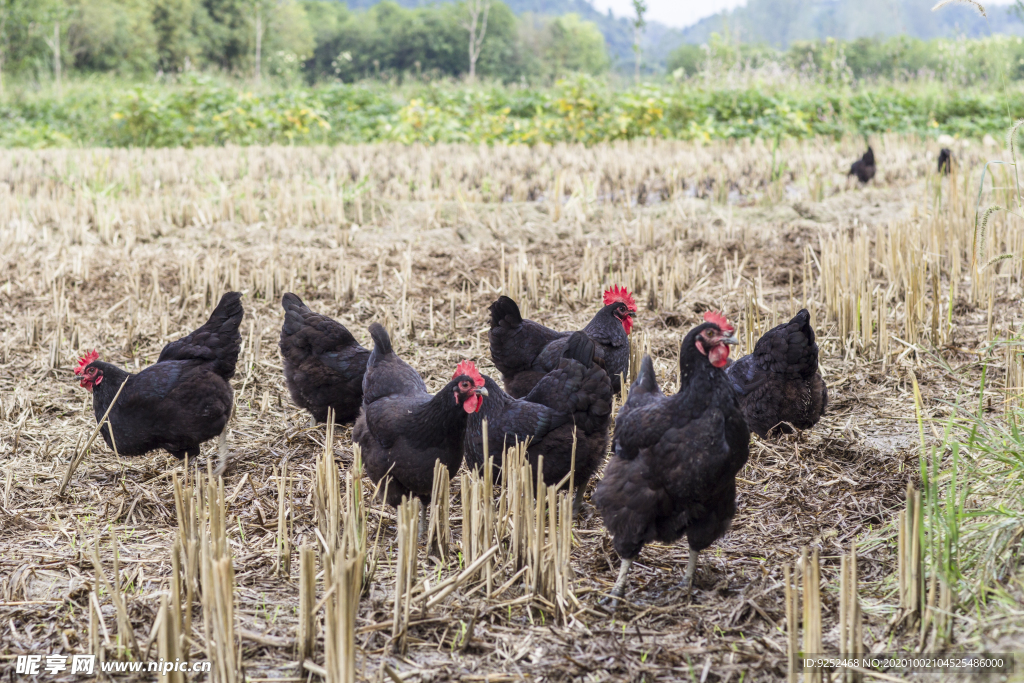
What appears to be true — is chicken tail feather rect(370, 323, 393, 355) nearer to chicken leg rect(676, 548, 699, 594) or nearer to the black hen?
the black hen

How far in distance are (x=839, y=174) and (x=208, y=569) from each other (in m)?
11.0

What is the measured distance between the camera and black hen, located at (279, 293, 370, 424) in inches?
177

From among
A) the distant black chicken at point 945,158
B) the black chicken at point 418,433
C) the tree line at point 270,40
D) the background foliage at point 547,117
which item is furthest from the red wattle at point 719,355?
the tree line at point 270,40

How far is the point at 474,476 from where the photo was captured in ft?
10.0

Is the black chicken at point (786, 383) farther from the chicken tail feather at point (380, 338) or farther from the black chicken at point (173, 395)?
the black chicken at point (173, 395)

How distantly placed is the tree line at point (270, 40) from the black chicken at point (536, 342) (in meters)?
17.6

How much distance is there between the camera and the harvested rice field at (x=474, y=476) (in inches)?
92.4

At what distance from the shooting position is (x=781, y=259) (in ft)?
23.3

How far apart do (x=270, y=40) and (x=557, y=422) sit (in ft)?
137

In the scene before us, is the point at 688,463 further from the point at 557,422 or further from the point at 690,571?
the point at 557,422

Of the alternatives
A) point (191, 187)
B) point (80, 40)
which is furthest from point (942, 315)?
point (80, 40)

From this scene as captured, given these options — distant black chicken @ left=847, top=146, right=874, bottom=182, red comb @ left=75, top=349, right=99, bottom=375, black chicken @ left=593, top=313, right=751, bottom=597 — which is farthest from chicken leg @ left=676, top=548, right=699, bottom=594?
distant black chicken @ left=847, top=146, right=874, bottom=182

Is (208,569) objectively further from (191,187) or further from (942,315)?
(191,187)

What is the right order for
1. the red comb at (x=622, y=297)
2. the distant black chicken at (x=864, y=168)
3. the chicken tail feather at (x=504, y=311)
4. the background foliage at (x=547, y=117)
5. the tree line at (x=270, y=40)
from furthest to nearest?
the tree line at (x=270, y=40) → the background foliage at (x=547, y=117) → the distant black chicken at (x=864, y=168) → the red comb at (x=622, y=297) → the chicken tail feather at (x=504, y=311)
